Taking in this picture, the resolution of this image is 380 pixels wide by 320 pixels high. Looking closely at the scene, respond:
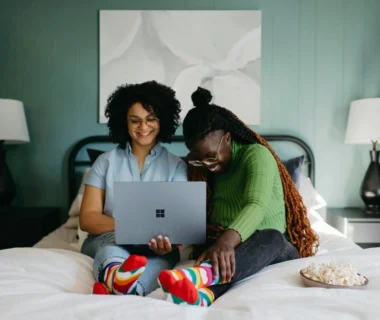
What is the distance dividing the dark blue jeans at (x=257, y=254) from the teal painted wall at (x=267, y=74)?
1.45m

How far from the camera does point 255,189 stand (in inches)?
49.5

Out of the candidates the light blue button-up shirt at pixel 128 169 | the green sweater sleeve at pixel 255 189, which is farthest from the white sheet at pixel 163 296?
the light blue button-up shirt at pixel 128 169

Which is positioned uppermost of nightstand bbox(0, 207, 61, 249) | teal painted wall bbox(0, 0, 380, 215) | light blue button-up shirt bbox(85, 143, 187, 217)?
teal painted wall bbox(0, 0, 380, 215)

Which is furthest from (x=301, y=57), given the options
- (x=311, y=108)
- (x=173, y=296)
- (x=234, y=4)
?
(x=173, y=296)

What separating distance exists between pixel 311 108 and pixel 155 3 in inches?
52.1

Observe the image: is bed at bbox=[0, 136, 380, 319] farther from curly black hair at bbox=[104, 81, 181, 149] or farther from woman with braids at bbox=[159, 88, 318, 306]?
curly black hair at bbox=[104, 81, 181, 149]

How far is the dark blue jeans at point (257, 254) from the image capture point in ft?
3.59

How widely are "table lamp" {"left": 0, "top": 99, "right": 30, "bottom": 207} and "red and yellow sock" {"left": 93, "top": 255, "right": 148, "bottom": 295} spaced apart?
1.53m

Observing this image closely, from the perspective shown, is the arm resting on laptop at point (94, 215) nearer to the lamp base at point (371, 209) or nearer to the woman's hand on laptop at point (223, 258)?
the woman's hand on laptop at point (223, 258)

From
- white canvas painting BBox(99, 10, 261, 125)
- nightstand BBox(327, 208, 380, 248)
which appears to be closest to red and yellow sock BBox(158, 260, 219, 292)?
nightstand BBox(327, 208, 380, 248)

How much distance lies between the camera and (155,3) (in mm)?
2572

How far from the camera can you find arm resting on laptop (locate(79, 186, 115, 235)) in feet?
4.76

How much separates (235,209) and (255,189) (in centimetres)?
19

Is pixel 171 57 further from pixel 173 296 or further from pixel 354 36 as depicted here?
pixel 173 296
